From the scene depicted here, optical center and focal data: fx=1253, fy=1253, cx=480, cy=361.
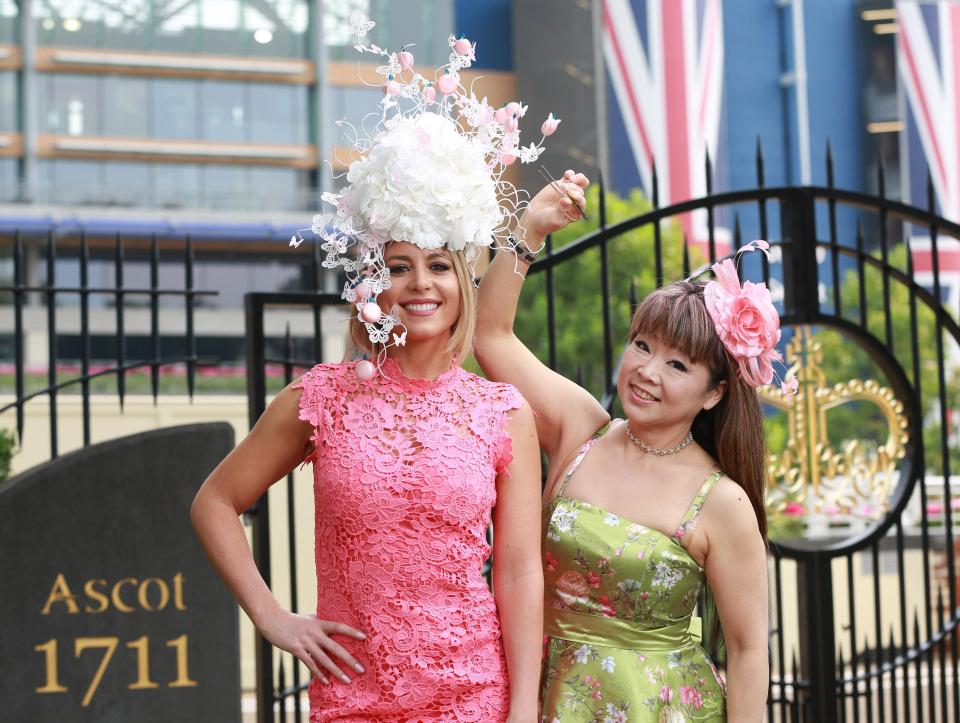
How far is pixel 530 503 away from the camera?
85.9 inches

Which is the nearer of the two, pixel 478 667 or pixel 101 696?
pixel 478 667

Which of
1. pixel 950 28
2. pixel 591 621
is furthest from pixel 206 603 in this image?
pixel 950 28

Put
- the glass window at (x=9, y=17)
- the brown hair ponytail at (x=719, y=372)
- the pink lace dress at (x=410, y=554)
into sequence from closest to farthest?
the pink lace dress at (x=410, y=554), the brown hair ponytail at (x=719, y=372), the glass window at (x=9, y=17)

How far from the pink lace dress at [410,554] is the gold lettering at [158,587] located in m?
2.07

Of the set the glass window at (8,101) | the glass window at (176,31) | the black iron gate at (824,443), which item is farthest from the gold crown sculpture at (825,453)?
the glass window at (176,31)

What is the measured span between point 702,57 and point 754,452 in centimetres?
3008

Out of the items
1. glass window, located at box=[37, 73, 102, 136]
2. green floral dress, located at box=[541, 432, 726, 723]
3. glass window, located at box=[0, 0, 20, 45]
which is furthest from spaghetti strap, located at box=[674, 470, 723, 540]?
glass window, located at box=[0, 0, 20, 45]

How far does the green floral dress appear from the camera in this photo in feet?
7.34

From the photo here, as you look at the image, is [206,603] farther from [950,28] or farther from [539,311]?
[950,28]

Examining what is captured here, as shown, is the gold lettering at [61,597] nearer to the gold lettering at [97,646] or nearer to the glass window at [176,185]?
the gold lettering at [97,646]

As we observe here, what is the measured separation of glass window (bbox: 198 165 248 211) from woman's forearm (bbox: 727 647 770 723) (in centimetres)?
3096

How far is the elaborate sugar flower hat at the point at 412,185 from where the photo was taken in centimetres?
209

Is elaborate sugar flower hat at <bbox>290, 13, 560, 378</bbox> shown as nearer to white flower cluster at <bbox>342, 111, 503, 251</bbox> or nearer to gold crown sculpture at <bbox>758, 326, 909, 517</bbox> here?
white flower cluster at <bbox>342, 111, 503, 251</bbox>

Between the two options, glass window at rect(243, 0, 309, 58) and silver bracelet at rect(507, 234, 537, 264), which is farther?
glass window at rect(243, 0, 309, 58)
